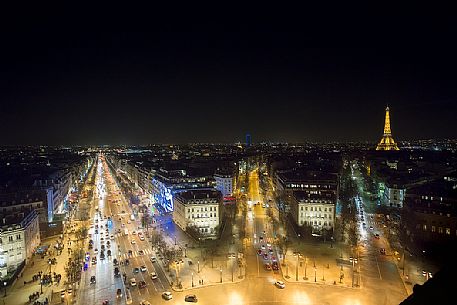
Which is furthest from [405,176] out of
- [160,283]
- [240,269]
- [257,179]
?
[160,283]

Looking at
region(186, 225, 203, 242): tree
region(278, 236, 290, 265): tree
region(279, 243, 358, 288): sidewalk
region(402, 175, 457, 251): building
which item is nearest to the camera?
region(279, 243, 358, 288): sidewalk

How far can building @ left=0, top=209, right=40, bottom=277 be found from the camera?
124ft

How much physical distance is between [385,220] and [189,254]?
116ft

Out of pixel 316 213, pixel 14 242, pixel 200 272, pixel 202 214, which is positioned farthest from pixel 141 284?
pixel 316 213

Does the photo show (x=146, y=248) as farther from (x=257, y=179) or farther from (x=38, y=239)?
(x=257, y=179)

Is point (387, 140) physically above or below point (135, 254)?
above

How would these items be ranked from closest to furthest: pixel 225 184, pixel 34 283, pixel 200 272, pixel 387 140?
pixel 34 283, pixel 200 272, pixel 225 184, pixel 387 140

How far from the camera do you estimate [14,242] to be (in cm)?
3897

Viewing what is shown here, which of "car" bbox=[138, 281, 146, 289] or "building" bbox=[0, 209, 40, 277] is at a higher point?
"building" bbox=[0, 209, 40, 277]

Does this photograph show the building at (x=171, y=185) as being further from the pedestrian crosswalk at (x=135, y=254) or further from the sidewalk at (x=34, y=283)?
the sidewalk at (x=34, y=283)

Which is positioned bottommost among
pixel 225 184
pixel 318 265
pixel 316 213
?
pixel 318 265

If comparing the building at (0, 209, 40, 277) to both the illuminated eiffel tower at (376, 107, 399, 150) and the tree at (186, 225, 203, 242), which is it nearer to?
the tree at (186, 225, 203, 242)

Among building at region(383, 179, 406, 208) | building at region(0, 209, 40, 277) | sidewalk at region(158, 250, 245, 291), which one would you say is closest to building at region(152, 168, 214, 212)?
sidewalk at region(158, 250, 245, 291)

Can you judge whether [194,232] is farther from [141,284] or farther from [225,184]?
[225,184]
